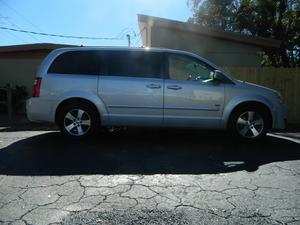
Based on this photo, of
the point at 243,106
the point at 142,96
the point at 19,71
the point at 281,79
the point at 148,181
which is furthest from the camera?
the point at 19,71

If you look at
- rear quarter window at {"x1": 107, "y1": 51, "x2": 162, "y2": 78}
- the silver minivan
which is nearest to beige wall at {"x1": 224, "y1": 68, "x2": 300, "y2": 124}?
the silver minivan

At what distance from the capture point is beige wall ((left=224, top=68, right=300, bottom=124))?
1162 centimetres

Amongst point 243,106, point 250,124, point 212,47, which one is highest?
point 212,47

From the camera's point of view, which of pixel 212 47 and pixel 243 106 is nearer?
pixel 243 106

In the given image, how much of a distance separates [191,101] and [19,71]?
8.95 metres

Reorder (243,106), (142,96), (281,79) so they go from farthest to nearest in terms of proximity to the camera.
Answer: (281,79), (243,106), (142,96)

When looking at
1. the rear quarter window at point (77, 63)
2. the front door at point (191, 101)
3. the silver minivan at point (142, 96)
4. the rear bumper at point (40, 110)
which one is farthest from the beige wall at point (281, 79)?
the rear bumper at point (40, 110)

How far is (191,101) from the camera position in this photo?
293 inches

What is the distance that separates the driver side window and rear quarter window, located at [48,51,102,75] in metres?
1.47

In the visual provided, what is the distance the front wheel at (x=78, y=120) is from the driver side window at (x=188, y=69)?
1782mm

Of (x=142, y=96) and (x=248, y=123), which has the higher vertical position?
(x=142, y=96)

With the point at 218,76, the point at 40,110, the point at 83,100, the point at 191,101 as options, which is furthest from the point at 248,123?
the point at 40,110

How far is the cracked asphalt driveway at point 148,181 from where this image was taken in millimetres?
3873

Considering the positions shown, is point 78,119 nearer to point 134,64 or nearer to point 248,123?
point 134,64
